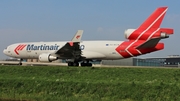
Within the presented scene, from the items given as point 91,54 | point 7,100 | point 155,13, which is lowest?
point 7,100

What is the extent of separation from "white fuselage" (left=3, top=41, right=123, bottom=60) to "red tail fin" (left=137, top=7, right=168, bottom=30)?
4124mm

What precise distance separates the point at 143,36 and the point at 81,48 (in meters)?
9.25

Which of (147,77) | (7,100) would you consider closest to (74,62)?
(147,77)

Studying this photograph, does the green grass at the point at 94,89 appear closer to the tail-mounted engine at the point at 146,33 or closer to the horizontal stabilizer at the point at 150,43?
the horizontal stabilizer at the point at 150,43

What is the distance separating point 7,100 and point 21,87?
2.73 meters

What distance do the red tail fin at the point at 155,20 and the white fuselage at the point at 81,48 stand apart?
13.5 feet

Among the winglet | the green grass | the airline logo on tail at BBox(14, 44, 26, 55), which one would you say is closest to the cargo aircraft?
the winglet

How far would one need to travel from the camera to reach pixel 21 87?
20.0 m

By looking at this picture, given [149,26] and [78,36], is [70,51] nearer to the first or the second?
[78,36]

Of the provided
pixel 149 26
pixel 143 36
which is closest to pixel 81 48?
pixel 143 36

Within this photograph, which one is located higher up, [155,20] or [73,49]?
[155,20]

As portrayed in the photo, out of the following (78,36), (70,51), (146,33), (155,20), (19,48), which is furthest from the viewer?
(19,48)

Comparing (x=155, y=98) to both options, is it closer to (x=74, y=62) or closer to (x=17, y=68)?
(x=17, y=68)

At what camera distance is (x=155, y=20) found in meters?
38.2
